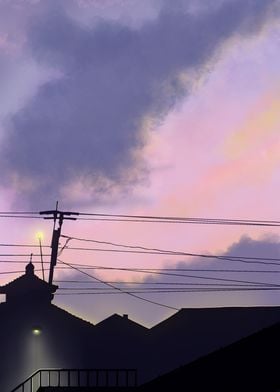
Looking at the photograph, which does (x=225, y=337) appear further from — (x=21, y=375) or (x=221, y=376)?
(x=221, y=376)

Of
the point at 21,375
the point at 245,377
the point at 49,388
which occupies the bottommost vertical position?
the point at 245,377

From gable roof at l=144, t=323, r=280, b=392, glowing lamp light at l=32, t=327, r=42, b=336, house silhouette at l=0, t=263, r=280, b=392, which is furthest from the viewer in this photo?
glowing lamp light at l=32, t=327, r=42, b=336

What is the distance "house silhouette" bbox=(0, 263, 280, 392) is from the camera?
5122cm

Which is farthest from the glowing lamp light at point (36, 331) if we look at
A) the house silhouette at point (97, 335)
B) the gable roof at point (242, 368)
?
the gable roof at point (242, 368)

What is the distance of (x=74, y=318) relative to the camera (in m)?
54.5

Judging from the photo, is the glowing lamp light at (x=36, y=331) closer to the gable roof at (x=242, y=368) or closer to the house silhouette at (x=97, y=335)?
the house silhouette at (x=97, y=335)

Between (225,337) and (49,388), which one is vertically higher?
(225,337)

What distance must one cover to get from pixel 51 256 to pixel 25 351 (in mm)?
8246

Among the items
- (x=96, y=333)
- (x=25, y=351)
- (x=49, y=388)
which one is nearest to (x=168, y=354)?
(x=96, y=333)

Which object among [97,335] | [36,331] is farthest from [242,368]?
[97,335]

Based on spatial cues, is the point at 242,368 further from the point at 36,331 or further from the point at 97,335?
the point at 97,335

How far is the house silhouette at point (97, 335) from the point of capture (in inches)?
2016

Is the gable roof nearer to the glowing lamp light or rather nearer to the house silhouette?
the house silhouette

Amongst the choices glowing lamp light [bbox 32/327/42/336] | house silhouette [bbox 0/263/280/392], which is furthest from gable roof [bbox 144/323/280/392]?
glowing lamp light [bbox 32/327/42/336]
